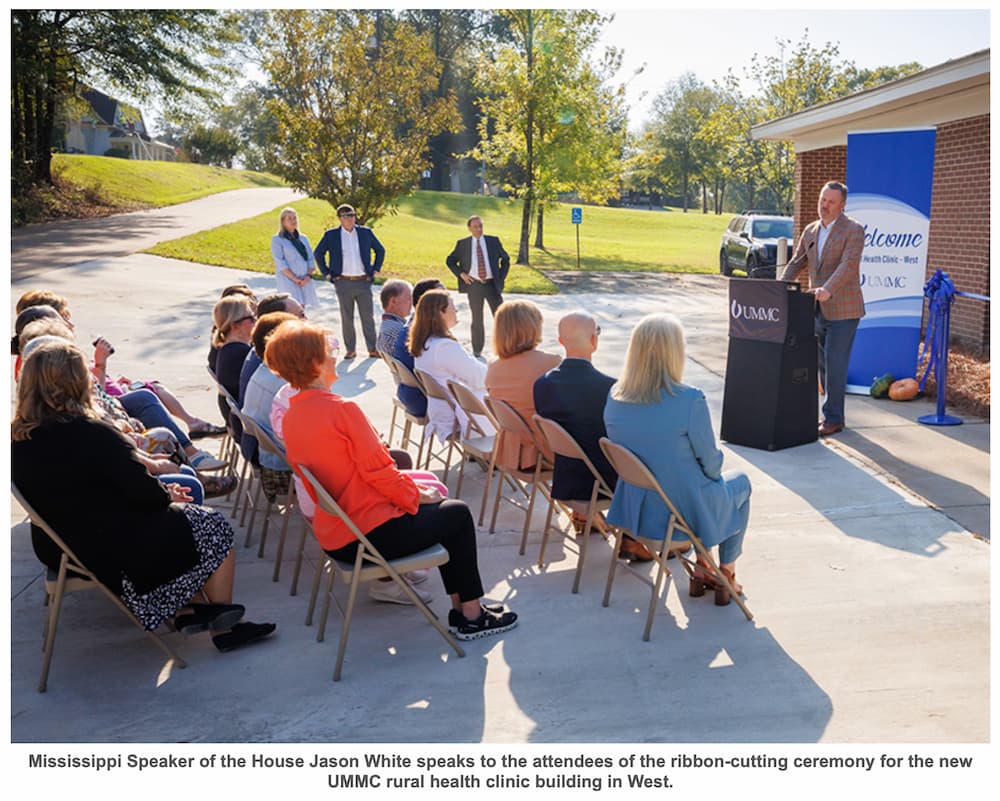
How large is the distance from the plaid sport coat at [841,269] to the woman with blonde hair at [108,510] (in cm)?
530

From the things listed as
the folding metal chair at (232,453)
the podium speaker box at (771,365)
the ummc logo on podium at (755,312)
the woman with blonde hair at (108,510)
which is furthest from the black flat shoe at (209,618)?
the ummc logo on podium at (755,312)

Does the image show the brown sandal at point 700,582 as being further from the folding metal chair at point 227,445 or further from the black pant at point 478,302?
the black pant at point 478,302

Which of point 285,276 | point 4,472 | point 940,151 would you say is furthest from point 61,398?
point 940,151

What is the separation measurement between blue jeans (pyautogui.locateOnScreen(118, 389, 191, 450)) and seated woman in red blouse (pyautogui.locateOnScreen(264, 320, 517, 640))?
2250 mm

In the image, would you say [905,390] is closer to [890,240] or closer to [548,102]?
[890,240]

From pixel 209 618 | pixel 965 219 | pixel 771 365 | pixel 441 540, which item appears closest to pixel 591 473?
pixel 441 540

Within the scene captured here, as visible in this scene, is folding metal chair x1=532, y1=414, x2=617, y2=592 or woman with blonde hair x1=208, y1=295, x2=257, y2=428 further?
woman with blonde hair x1=208, y1=295, x2=257, y2=428

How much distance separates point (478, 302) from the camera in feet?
38.7

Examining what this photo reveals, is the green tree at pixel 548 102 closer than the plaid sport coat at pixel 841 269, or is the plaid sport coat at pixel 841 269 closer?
the plaid sport coat at pixel 841 269

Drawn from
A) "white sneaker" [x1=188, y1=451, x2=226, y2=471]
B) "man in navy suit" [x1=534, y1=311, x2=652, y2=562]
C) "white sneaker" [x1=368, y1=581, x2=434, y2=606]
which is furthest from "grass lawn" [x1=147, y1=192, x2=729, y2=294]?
"white sneaker" [x1=368, y1=581, x2=434, y2=606]

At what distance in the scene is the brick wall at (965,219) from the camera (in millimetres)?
11781

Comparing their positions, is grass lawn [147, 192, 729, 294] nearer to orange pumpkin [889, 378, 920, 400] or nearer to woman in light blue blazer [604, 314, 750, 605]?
orange pumpkin [889, 378, 920, 400]

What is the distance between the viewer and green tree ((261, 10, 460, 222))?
20047 millimetres

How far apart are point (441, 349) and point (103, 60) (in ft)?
95.5
